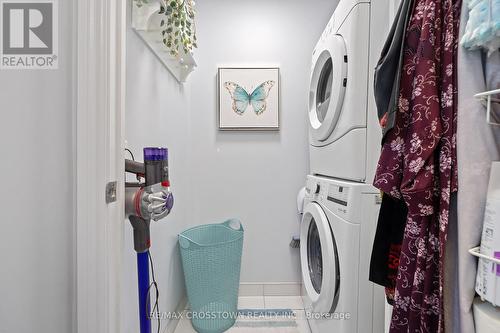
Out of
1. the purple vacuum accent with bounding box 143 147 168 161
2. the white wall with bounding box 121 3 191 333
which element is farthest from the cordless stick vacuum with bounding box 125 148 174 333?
the white wall with bounding box 121 3 191 333

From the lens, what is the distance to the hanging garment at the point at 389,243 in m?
0.74

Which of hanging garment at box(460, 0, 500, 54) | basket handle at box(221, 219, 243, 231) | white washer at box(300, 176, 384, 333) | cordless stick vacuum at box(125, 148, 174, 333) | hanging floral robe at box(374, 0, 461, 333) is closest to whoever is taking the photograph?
hanging garment at box(460, 0, 500, 54)

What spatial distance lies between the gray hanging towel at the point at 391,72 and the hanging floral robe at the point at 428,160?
0.03m

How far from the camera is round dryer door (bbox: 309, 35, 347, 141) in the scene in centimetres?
100

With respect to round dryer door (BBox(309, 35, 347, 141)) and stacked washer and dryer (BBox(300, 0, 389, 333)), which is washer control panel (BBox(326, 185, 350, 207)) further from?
round dryer door (BBox(309, 35, 347, 141))

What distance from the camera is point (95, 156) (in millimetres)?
572

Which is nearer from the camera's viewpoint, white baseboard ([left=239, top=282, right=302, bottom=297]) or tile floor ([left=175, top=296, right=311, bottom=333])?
tile floor ([left=175, top=296, right=311, bottom=333])

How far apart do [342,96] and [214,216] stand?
1.31m

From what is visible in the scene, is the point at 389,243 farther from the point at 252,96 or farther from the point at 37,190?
the point at 252,96

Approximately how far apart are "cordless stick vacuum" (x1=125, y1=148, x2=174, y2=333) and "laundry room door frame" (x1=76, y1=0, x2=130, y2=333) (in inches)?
3.0

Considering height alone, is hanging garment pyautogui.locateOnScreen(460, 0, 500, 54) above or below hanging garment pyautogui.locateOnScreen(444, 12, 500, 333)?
above

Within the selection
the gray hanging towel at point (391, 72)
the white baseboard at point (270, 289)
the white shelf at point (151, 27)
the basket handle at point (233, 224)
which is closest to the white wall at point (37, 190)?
the white shelf at point (151, 27)

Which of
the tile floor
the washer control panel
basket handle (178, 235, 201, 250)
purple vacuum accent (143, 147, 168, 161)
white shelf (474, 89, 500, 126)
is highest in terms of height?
white shelf (474, 89, 500, 126)

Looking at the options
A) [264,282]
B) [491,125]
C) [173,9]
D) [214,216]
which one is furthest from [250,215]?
[491,125]
